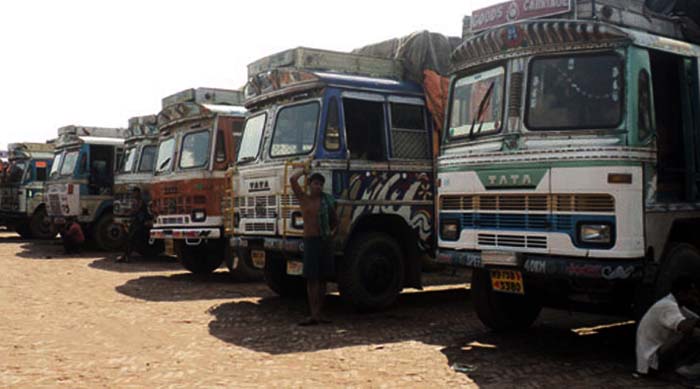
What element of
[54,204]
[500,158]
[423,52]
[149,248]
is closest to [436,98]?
[423,52]

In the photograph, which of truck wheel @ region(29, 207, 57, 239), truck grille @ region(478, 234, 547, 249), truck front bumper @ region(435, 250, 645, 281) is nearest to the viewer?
truck front bumper @ region(435, 250, 645, 281)

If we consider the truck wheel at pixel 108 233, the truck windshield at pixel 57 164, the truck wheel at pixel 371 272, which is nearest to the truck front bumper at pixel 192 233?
Answer: the truck wheel at pixel 371 272

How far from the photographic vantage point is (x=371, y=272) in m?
8.84

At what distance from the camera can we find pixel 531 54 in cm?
646

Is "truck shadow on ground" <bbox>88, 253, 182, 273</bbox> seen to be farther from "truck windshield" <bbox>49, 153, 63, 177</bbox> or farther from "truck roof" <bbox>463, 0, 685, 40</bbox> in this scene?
"truck roof" <bbox>463, 0, 685, 40</bbox>

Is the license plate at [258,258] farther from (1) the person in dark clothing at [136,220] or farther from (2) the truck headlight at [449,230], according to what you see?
(1) the person in dark clothing at [136,220]

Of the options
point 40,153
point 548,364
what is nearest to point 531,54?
point 548,364

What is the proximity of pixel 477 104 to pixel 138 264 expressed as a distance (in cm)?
1044

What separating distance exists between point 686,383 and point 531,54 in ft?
10.1

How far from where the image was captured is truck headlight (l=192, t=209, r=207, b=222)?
Answer: 1187cm

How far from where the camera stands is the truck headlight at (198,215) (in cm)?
1187

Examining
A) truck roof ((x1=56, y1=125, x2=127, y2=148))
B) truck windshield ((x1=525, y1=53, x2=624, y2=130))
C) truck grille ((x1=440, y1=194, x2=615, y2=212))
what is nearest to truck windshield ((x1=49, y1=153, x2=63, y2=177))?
truck roof ((x1=56, y1=125, x2=127, y2=148))

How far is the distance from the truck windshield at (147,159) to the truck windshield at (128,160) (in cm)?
31

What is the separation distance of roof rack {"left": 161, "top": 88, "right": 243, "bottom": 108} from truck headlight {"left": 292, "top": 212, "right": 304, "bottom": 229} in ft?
14.8
